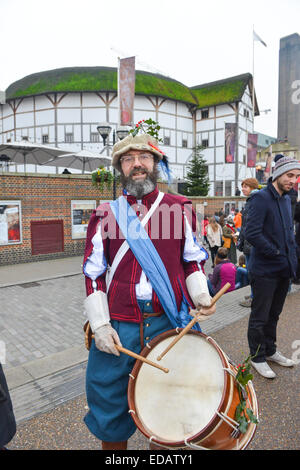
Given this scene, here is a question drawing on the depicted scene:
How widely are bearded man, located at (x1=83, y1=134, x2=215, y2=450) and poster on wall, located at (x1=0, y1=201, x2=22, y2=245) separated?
9075 mm

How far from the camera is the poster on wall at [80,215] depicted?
12.0 meters

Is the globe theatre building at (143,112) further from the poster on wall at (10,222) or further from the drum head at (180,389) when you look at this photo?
the drum head at (180,389)

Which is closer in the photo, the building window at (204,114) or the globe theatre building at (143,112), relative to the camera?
the globe theatre building at (143,112)

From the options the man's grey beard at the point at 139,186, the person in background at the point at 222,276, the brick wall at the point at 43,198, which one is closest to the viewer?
the man's grey beard at the point at 139,186

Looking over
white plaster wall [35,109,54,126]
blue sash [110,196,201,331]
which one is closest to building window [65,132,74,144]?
white plaster wall [35,109,54,126]

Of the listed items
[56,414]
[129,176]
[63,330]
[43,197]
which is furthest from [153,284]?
[43,197]

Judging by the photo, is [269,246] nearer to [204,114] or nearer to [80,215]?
[80,215]

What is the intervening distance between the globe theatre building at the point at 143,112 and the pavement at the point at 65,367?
66.2ft

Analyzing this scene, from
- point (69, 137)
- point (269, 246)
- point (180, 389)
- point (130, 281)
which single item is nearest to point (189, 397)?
point (180, 389)

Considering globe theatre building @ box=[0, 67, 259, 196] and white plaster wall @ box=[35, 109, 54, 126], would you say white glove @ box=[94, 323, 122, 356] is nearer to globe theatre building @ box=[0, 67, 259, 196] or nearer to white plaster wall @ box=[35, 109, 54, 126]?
globe theatre building @ box=[0, 67, 259, 196]

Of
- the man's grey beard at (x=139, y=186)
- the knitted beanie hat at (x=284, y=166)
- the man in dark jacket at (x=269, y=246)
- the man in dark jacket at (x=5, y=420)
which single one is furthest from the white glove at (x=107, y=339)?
the knitted beanie hat at (x=284, y=166)

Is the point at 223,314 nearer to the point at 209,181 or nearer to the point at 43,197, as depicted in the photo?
the point at 43,197

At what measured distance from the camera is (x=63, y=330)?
498cm
